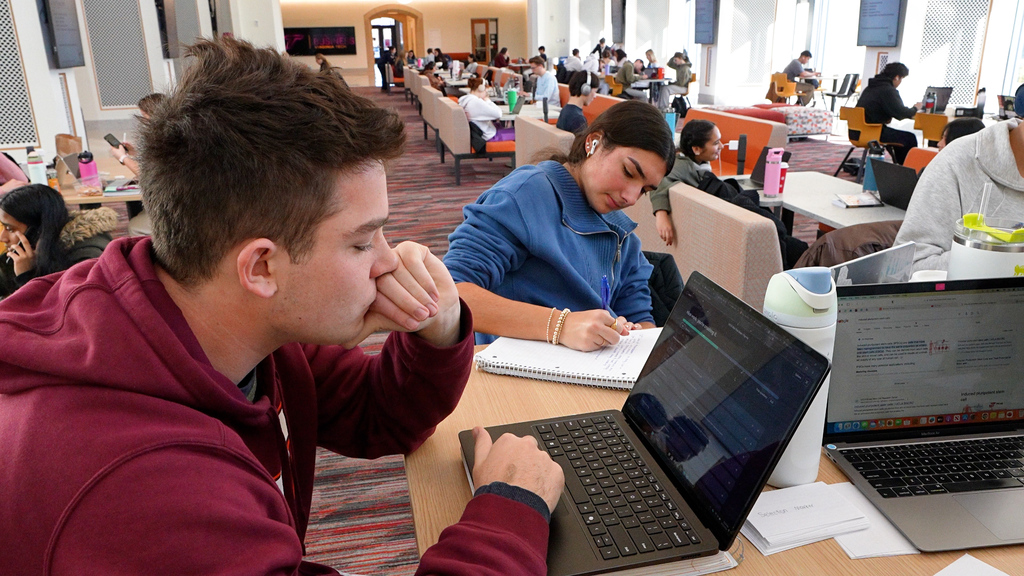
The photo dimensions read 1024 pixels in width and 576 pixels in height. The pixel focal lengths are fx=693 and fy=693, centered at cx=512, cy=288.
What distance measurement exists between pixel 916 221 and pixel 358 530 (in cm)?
190

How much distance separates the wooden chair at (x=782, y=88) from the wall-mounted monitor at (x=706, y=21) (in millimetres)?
1791

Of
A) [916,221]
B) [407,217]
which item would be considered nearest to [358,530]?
[916,221]

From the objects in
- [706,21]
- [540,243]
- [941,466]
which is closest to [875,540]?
[941,466]

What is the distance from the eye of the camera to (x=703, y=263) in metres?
2.76

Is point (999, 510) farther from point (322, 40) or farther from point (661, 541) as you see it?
point (322, 40)

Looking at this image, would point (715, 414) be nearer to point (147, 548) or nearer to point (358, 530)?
point (147, 548)

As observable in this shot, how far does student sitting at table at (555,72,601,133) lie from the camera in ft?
18.6

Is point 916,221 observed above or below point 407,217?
above

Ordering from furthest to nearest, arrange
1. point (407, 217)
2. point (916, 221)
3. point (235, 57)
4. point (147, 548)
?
1. point (407, 217)
2. point (916, 221)
3. point (235, 57)
4. point (147, 548)

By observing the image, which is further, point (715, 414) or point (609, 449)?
point (609, 449)

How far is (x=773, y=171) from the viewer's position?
3506 millimetres

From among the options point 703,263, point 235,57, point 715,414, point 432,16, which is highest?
point 432,16

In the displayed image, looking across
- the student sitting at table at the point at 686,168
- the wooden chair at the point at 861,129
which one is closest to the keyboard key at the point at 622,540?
the student sitting at table at the point at 686,168

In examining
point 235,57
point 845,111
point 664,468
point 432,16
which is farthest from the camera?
point 432,16
